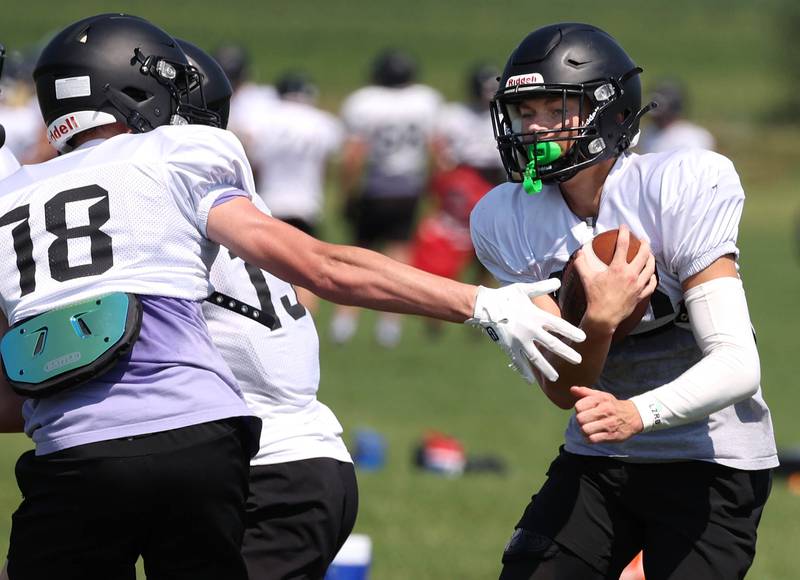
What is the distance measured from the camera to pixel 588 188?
12.4 ft

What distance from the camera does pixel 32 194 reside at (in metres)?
3.18

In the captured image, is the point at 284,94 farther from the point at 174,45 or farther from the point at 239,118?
the point at 174,45

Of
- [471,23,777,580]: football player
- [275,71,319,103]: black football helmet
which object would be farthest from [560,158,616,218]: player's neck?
[275,71,319,103]: black football helmet

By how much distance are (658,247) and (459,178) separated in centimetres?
872

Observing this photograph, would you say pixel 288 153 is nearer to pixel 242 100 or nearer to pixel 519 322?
pixel 242 100

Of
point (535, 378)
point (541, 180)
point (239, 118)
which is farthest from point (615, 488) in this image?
point (239, 118)

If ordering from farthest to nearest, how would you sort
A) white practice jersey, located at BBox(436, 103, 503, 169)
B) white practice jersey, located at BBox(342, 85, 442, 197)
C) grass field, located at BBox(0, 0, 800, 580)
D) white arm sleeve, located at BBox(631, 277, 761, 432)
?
1. white practice jersey, located at BBox(342, 85, 442, 197)
2. white practice jersey, located at BBox(436, 103, 503, 169)
3. grass field, located at BBox(0, 0, 800, 580)
4. white arm sleeve, located at BBox(631, 277, 761, 432)

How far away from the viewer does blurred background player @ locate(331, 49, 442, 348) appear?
1233 cm

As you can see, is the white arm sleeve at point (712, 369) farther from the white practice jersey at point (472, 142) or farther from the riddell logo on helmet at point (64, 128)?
the white practice jersey at point (472, 142)

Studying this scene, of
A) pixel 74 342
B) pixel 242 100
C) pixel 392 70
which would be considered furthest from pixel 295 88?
pixel 74 342

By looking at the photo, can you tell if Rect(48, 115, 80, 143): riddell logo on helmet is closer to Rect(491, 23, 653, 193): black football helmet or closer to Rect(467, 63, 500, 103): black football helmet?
Rect(491, 23, 653, 193): black football helmet

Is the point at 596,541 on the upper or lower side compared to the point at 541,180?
lower

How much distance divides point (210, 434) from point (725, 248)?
1376 millimetres

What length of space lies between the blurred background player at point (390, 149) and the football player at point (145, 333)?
8976 millimetres
